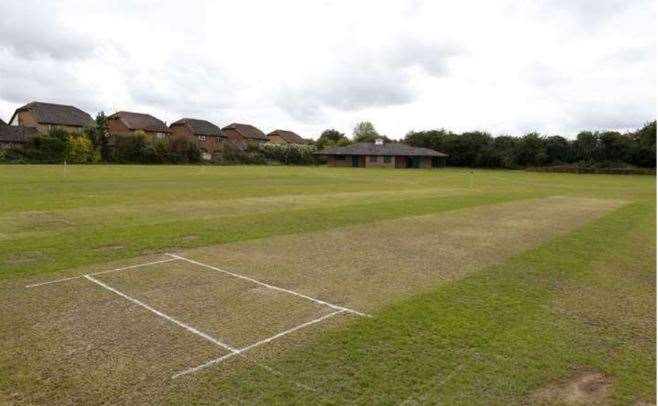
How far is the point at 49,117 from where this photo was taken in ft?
286

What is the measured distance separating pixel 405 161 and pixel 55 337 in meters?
85.6

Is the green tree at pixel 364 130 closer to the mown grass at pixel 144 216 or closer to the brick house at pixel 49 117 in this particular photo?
the brick house at pixel 49 117

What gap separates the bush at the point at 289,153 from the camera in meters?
93.1

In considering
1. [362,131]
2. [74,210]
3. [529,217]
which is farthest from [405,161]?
[74,210]

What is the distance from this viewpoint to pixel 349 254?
42.3 ft

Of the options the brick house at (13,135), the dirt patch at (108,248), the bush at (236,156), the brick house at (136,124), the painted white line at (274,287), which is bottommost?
the painted white line at (274,287)

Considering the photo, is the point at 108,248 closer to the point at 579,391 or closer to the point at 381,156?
the point at 579,391

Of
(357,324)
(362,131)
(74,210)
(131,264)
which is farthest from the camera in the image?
(362,131)

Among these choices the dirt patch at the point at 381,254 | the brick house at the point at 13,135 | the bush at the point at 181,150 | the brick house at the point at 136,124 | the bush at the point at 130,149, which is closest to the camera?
the dirt patch at the point at 381,254

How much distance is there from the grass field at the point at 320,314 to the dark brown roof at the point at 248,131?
104 m

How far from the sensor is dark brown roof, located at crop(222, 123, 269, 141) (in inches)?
4685

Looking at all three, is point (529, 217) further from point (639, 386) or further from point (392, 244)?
point (639, 386)

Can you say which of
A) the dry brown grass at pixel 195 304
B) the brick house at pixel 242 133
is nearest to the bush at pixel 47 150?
the brick house at pixel 242 133

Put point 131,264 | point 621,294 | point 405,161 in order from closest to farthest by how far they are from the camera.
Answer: point 621,294
point 131,264
point 405,161
